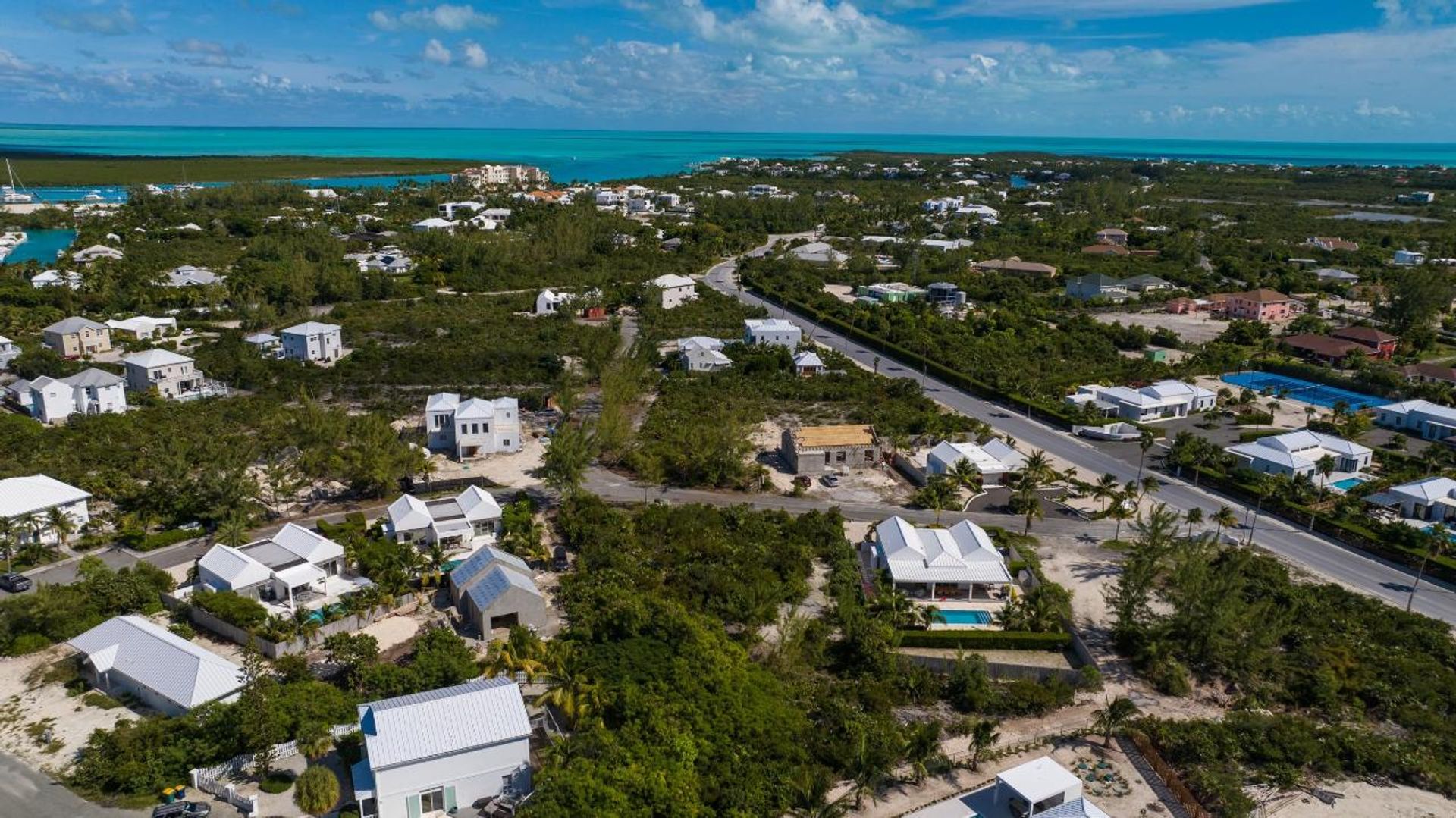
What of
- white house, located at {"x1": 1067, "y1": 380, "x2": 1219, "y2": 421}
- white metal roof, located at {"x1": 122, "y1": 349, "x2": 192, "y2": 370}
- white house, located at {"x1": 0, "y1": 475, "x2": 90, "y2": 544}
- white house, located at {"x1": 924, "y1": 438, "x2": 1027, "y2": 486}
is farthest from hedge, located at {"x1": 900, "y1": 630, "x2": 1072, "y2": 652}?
white metal roof, located at {"x1": 122, "y1": 349, "x2": 192, "y2": 370}

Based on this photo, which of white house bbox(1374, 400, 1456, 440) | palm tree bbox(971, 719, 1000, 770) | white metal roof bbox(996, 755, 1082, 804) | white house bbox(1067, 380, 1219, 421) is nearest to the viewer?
white metal roof bbox(996, 755, 1082, 804)

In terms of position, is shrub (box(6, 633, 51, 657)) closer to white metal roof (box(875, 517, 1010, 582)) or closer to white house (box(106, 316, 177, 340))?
white metal roof (box(875, 517, 1010, 582))

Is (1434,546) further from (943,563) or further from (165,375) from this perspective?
(165,375)

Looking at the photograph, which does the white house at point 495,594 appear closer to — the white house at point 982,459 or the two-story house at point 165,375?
the white house at point 982,459

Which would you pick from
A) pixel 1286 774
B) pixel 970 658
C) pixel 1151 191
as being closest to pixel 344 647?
pixel 970 658

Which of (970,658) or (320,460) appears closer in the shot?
(970,658)

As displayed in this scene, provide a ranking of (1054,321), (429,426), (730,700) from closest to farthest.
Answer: (730,700) → (429,426) → (1054,321)

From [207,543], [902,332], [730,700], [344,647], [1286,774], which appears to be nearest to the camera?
[1286,774]

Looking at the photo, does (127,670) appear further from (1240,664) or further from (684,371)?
(684,371)
